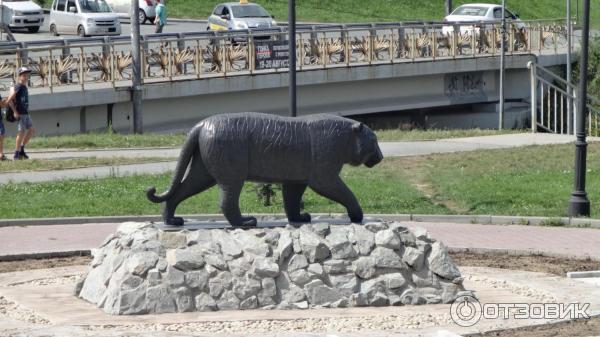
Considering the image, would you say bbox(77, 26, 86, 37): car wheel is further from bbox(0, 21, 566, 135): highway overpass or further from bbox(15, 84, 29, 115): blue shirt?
bbox(15, 84, 29, 115): blue shirt

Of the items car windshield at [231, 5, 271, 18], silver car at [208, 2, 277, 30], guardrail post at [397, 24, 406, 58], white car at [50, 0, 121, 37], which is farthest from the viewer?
white car at [50, 0, 121, 37]

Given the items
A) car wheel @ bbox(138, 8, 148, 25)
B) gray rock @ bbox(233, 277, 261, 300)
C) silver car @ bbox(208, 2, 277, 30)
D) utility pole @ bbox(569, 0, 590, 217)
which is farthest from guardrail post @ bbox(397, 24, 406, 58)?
gray rock @ bbox(233, 277, 261, 300)

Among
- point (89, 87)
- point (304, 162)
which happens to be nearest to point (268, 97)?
point (89, 87)

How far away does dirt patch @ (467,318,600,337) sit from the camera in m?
12.9

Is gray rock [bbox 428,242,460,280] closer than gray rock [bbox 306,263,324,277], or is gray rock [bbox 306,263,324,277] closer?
gray rock [bbox 306,263,324,277]

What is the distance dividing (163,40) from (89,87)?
3.05 metres

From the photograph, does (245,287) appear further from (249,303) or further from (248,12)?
(248,12)

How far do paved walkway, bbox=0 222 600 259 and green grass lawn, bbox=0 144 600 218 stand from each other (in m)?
1.04

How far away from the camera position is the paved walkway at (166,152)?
24312 mm

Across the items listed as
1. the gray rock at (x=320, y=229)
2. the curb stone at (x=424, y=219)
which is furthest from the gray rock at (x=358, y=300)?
the curb stone at (x=424, y=219)

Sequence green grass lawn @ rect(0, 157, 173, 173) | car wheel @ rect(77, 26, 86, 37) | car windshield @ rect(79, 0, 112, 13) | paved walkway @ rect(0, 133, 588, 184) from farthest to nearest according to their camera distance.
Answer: car windshield @ rect(79, 0, 112, 13), car wheel @ rect(77, 26, 86, 37), green grass lawn @ rect(0, 157, 173, 173), paved walkway @ rect(0, 133, 588, 184)

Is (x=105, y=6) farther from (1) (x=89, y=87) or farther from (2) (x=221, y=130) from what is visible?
(2) (x=221, y=130)

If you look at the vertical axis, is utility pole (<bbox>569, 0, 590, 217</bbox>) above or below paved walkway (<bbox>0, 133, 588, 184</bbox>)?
above

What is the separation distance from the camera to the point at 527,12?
70562 millimetres
